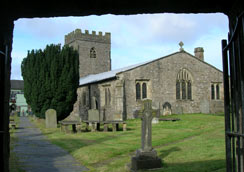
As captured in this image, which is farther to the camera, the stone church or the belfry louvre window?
the belfry louvre window

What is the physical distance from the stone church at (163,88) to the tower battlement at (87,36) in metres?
12.2

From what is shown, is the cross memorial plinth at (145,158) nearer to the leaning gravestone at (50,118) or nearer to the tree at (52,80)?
the leaning gravestone at (50,118)

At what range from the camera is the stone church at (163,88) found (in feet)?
82.7

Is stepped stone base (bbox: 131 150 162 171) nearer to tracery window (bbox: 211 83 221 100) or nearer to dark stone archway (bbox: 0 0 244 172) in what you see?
dark stone archway (bbox: 0 0 244 172)

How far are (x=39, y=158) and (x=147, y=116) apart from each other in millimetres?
3401

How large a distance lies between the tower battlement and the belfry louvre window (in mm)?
18334

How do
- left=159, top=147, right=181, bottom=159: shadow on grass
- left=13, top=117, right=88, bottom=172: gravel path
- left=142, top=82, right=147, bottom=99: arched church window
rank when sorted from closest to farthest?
1. left=13, top=117, right=88, bottom=172: gravel path
2. left=159, top=147, right=181, bottom=159: shadow on grass
3. left=142, top=82, right=147, bottom=99: arched church window

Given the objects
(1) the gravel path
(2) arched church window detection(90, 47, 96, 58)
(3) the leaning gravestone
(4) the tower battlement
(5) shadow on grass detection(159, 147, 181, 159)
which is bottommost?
(1) the gravel path

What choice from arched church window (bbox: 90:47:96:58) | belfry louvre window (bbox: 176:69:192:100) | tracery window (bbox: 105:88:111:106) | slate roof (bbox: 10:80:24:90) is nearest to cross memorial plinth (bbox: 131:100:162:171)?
tracery window (bbox: 105:88:111:106)

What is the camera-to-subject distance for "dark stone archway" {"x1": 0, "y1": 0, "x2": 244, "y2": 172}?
11.1ft

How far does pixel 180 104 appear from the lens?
27.3 meters

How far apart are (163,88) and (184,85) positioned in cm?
244

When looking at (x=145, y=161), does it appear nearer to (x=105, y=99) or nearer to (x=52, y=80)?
(x=52, y=80)

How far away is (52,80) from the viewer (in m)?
22.7
